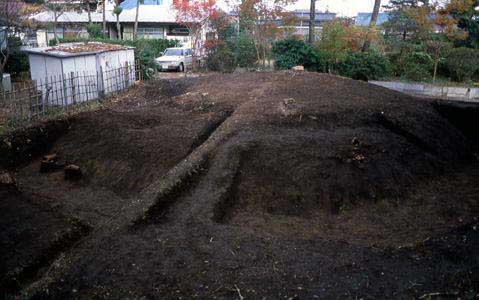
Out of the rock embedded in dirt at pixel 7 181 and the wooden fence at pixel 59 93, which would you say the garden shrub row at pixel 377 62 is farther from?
the rock embedded in dirt at pixel 7 181

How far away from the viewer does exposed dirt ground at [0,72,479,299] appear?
171 inches

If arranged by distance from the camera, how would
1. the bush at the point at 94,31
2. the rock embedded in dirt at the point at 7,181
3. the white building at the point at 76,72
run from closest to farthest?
the rock embedded in dirt at the point at 7,181, the white building at the point at 76,72, the bush at the point at 94,31

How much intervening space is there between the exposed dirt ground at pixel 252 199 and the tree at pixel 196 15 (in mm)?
9256

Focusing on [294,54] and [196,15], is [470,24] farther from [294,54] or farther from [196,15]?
[196,15]

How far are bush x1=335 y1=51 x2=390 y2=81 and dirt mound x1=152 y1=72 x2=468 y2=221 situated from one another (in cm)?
597

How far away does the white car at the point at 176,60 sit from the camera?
20.7 m

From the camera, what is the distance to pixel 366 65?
17469 millimetres

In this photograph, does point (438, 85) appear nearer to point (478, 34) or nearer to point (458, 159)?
point (478, 34)

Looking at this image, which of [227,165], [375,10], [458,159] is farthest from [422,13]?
[227,165]

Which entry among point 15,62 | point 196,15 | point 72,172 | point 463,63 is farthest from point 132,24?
point 72,172

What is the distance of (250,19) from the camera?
723 inches

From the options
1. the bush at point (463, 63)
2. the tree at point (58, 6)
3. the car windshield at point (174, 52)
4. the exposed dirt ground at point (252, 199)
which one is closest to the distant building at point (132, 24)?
the tree at point (58, 6)

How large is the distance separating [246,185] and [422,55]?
1323cm

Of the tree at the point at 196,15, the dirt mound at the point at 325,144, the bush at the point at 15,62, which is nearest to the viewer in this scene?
the dirt mound at the point at 325,144
